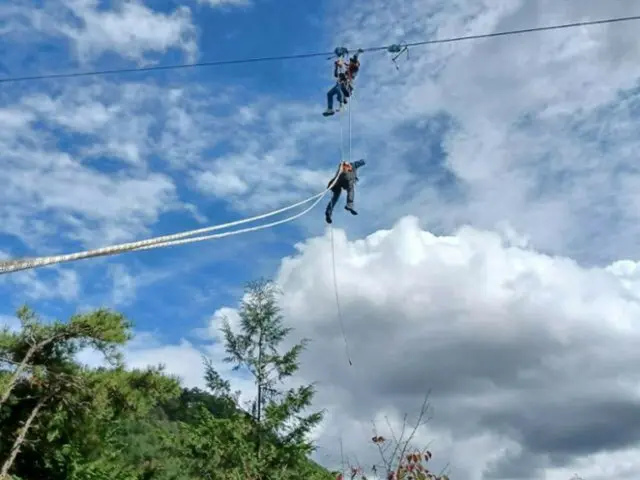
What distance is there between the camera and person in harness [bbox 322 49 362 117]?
12078mm

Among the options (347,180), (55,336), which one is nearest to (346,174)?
(347,180)

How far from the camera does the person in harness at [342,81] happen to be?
12078 millimetres

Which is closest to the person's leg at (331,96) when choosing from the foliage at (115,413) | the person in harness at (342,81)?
the person in harness at (342,81)

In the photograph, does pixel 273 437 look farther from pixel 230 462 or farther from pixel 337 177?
pixel 337 177

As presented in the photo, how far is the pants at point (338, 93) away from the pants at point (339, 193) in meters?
1.17

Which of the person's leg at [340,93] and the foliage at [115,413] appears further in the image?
the foliage at [115,413]

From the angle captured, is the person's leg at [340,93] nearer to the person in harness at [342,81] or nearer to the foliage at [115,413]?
the person in harness at [342,81]

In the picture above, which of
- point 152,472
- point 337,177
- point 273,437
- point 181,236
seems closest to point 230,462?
point 273,437

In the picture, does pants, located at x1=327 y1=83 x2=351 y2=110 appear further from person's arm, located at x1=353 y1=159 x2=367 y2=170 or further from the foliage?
the foliage

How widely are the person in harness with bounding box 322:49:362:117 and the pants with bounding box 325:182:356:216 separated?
3.57 ft

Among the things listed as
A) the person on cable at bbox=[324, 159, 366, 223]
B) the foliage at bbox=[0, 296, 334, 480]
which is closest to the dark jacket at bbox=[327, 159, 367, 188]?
the person on cable at bbox=[324, 159, 366, 223]

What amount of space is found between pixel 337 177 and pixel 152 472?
16.0m

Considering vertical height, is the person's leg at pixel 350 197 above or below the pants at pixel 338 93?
below

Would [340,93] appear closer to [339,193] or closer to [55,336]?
[339,193]
